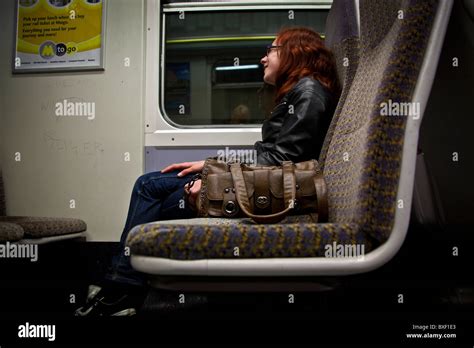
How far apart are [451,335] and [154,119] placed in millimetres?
1879

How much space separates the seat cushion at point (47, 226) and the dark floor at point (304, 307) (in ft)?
0.54

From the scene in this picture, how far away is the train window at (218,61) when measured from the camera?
2377mm

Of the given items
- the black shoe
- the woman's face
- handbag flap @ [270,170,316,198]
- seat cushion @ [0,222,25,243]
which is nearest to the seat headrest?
the woman's face

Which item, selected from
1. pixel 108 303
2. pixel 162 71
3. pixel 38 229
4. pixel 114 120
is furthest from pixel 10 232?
pixel 162 71

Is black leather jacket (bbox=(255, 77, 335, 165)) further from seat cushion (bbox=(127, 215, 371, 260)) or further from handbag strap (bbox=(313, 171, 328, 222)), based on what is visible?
seat cushion (bbox=(127, 215, 371, 260))

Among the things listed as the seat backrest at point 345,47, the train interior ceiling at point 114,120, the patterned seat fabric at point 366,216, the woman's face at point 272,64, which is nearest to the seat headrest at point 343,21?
the seat backrest at point 345,47

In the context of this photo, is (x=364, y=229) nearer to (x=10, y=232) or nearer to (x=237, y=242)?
(x=237, y=242)

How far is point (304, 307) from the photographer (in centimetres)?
150

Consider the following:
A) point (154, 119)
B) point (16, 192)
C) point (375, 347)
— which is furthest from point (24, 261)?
point (375, 347)

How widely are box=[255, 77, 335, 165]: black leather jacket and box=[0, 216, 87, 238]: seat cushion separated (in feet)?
4.46

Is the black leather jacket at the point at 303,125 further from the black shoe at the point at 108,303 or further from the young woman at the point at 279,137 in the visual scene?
the black shoe at the point at 108,303

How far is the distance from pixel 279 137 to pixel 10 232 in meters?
1.39

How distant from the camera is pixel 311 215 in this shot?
3.42 feet

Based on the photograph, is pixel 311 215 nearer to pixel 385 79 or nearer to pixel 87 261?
pixel 385 79
